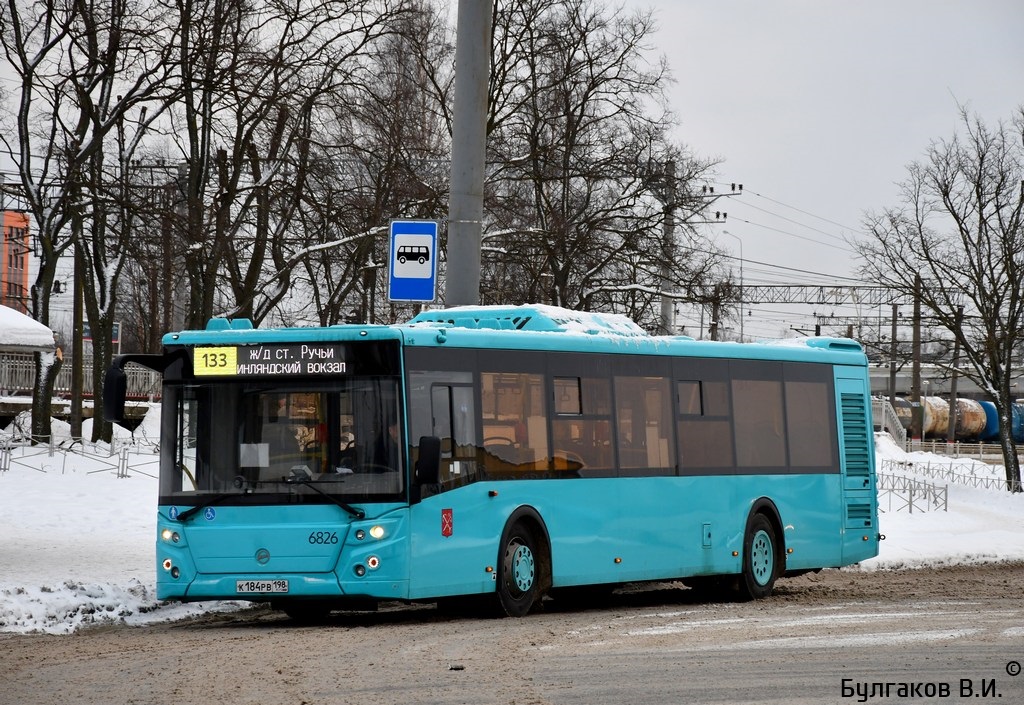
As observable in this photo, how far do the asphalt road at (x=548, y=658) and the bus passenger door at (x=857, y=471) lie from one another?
395cm

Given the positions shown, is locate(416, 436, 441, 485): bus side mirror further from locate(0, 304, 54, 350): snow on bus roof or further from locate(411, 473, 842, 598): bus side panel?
locate(0, 304, 54, 350): snow on bus roof

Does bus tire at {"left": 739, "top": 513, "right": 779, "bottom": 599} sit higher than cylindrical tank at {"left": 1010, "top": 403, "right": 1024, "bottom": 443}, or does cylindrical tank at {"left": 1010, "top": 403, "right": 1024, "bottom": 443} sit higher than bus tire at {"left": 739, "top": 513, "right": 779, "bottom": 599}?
cylindrical tank at {"left": 1010, "top": 403, "right": 1024, "bottom": 443}

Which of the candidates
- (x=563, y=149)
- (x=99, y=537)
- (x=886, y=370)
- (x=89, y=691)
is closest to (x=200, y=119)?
(x=563, y=149)

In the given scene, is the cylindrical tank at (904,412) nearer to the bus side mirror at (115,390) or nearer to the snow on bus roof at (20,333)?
the snow on bus roof at (20,333)

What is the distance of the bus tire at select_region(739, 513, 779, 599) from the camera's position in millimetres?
17578

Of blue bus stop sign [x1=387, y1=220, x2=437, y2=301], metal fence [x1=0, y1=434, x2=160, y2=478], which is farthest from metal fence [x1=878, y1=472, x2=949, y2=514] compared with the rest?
blue bus stop sign [x1=387, y1=220, x2=437, y2=301]

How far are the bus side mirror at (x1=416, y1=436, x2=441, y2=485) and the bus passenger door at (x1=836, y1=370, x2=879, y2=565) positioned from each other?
7.81 m

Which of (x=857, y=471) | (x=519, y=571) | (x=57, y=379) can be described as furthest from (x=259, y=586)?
(x=57, y=379)

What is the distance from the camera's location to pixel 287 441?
13312mm

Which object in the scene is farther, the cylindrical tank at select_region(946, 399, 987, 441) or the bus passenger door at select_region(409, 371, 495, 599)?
the cylindrical tank at select_region(946, 399, 987, 441)

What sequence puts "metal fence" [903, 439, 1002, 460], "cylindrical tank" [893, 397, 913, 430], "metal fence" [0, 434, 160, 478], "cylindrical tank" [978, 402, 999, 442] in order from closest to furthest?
"metal fence" [0, 434, 160, 478]
"metal fence" [903, 439, 1002, 460]
"cylindrical tank" [893, 397, 913, 430]
"cylindrical tank" [978, 402, 999, 442]

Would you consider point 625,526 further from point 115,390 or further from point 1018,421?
point 1018,421

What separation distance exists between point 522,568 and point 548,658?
12.3 ft

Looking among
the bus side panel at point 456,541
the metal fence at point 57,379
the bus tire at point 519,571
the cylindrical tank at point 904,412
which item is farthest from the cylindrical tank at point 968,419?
the bus side panel at point 456,541
